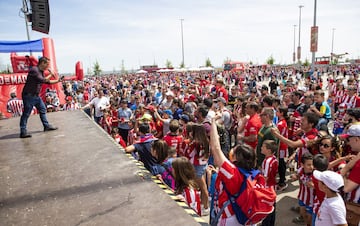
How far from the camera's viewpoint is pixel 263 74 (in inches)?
1604

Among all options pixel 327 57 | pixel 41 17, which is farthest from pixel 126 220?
pixel 327 57

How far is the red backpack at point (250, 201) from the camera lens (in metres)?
2.08

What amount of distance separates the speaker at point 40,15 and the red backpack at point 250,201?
29.9 feet

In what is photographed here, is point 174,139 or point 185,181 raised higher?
point 174,139

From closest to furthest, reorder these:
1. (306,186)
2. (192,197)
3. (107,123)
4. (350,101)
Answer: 1. (192,197)
2. (306,186)
3. (350,101)
4. (107,123)

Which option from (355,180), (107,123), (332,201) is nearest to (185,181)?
(332,201)

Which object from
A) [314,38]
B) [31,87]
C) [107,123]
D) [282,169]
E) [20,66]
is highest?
[314,38]

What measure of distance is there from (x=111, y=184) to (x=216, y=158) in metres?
1.33

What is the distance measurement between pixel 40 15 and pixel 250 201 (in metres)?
9.43

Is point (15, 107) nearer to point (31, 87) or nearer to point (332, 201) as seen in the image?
point (31, 87)

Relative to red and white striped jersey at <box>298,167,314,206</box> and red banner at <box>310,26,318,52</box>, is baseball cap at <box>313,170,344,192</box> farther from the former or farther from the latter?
red banner at <box>310,26,318,52</box>

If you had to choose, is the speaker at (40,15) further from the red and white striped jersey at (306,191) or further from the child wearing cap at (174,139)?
the red and white striped jersey at (306,191)

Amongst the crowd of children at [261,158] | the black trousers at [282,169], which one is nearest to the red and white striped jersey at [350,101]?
the crowd of children at [261,158]

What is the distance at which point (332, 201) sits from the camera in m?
2.38
